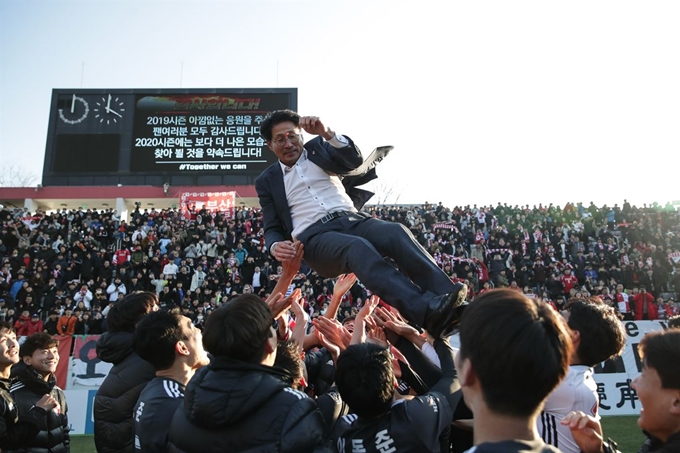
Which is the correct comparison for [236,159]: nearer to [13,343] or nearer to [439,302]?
[13,343]

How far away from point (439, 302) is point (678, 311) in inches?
598

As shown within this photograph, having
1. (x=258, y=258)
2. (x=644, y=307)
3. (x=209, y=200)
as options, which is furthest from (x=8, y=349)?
(x=209, y=200)

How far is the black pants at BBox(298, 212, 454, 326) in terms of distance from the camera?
2852 millimetres

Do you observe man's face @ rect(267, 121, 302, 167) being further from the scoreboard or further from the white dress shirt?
the scoreboard

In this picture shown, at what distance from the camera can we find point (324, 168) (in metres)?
3.70

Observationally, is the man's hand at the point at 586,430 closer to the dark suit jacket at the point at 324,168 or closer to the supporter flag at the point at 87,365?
the dark suit jacket at the point at 324,168

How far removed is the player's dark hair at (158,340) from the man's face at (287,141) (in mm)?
1426

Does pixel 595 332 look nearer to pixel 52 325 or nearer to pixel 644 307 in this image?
pixel 52 325

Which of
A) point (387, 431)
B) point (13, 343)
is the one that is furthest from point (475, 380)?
point (13, 343)

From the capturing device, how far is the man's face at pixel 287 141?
375 centimetres

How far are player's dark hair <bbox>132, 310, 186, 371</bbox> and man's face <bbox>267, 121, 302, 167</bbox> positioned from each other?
1.43 metres

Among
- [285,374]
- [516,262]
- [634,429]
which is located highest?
[516,262]

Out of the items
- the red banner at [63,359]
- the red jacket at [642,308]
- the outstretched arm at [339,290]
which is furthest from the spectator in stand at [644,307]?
the red banner at [63,359]

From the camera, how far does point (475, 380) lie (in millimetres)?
1477
